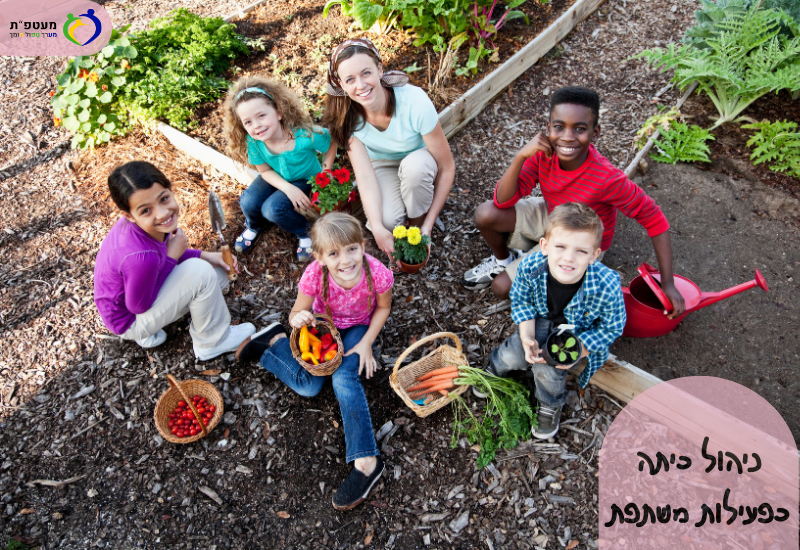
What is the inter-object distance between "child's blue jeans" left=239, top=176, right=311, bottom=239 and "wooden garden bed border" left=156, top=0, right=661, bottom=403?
0.28 m

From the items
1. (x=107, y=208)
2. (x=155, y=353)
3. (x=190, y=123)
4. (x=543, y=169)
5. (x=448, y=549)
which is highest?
(x=543, y=169)

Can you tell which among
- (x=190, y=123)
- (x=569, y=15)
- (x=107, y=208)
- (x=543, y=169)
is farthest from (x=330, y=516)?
(x=569, y=15)

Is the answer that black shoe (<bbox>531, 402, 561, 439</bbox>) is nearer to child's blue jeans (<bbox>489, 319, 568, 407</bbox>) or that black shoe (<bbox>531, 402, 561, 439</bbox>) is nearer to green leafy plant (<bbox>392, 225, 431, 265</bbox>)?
child's blue jeans (<bbox>489, 319, 568, 407</bbox>)

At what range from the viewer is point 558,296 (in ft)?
8.04

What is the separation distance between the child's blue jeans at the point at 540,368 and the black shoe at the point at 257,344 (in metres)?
1.36

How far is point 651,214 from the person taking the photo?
2.57 m

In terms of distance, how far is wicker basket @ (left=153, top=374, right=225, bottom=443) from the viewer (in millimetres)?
2566

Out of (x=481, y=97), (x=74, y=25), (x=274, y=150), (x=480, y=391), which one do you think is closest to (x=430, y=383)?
(x=480, y=391)

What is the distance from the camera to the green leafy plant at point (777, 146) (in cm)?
354

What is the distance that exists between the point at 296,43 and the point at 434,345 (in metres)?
3.51

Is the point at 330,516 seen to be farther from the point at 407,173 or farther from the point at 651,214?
the point at 651,214

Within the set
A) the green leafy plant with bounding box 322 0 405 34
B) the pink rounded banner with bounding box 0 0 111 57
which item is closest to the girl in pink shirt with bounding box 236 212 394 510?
the green leafy plant with bounding box 322 0 405 34

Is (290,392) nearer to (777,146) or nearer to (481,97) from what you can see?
(481,97)

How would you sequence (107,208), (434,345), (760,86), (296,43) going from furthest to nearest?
(296,43) → (107,208) → (760,86) → (434,345)
